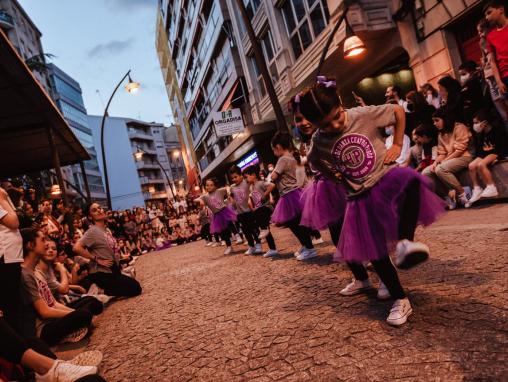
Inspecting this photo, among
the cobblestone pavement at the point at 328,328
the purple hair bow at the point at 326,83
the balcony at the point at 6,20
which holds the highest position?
the balcony at the point at 6,20

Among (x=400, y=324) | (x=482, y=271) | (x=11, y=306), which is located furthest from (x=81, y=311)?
(x=482, y=271)

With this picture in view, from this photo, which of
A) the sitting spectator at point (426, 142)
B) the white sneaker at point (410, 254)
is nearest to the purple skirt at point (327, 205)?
the white sneaker at point (410, 254)

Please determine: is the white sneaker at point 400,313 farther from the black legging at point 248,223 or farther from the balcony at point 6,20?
the balcony at point 6,20

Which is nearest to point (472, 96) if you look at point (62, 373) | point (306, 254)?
point (306, 254)

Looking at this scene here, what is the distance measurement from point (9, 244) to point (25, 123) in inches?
281

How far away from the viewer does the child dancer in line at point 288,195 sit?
5730 mm

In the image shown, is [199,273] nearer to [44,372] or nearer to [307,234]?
[307,234]

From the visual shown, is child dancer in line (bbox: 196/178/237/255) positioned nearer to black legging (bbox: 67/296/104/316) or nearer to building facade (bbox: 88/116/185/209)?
black legging (bbox: 67/296/104/316)

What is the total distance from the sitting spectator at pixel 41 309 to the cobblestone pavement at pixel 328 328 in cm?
31

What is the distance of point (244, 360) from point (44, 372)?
1.40 metres

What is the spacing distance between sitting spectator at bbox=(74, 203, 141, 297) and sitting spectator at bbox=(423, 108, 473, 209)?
18.7 ft

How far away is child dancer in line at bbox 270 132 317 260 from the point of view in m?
5.73

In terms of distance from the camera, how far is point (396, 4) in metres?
11.0

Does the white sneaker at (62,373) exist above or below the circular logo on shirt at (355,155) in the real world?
below
